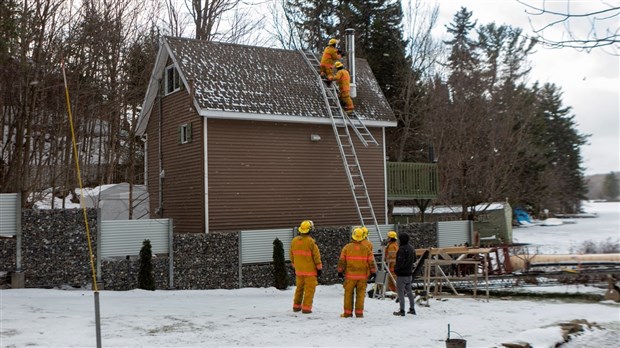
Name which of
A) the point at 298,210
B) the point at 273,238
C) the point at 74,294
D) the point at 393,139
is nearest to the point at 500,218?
the point at 393,139

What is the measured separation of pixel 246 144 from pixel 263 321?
30.8ft

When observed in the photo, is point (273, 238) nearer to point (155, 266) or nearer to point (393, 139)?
point (155, 266)

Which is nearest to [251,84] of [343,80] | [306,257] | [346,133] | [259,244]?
[343,80]

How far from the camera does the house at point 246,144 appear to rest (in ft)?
63.6

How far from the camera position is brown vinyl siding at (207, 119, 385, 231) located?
19.4 meters

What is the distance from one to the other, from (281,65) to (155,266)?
31.7 feet

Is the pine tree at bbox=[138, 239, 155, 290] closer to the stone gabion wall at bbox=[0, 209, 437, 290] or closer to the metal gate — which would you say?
the stone gabion wall at bbox=[0, 209, 437, 290]

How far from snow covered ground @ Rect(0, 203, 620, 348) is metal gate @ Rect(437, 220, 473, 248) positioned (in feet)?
22.1

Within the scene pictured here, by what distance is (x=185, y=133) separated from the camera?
806 inches

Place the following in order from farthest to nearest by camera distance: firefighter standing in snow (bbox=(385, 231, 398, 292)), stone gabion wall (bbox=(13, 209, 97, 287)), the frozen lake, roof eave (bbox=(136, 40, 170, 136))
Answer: the frozen lake < roof eave (bbox=(136, 40, 170, 136)) < firefighter standing in snow (bbox=(385, 231, 398, 292)) < stone gabion wall (bbox=(13, 209, 97, 287))

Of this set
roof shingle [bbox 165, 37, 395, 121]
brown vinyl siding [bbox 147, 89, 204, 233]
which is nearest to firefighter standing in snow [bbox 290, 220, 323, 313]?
brown vinyl siding [bbox 147, 89, 204, 233]

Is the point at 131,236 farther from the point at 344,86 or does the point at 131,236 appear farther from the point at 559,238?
the point at 559,238

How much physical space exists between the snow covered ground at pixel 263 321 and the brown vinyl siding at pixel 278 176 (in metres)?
4.36

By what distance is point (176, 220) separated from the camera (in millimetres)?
20719
